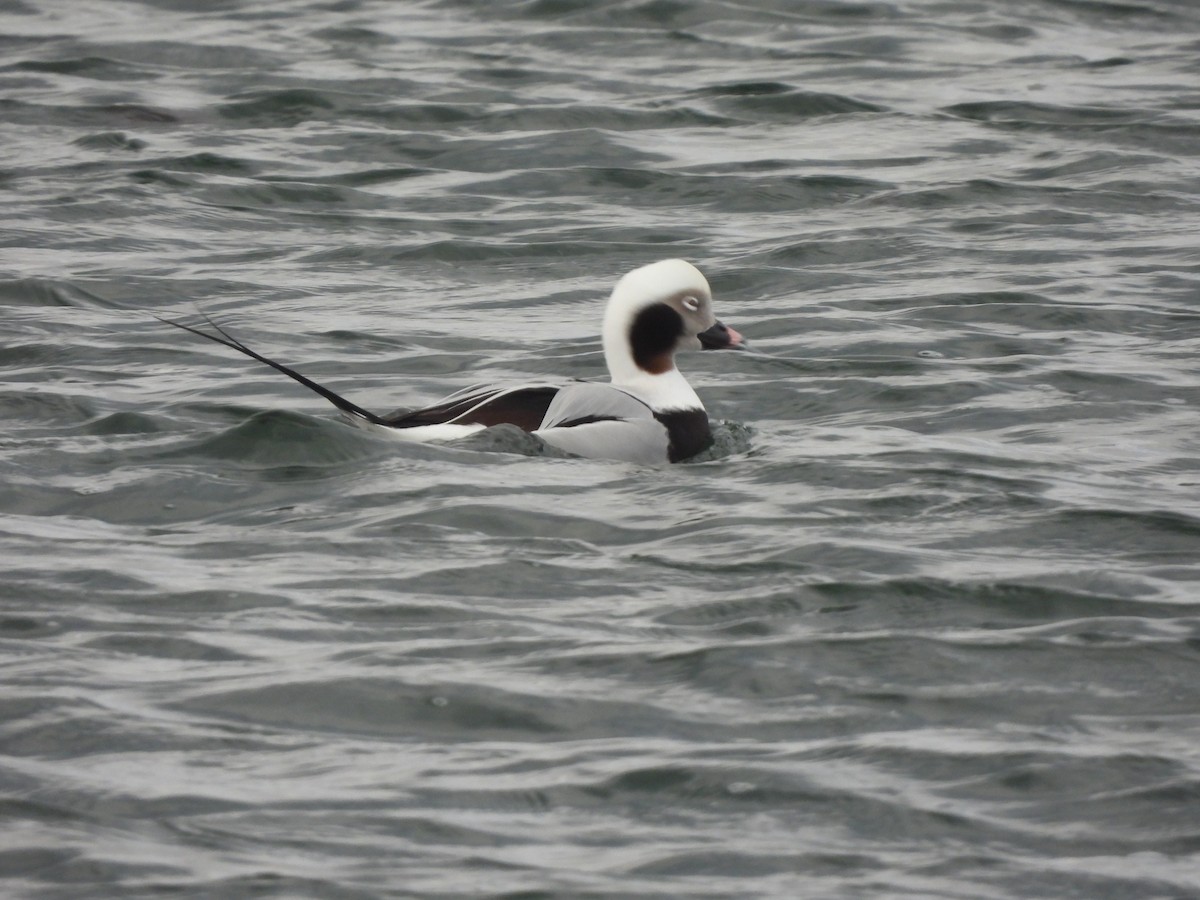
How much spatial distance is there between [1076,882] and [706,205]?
25.8ft

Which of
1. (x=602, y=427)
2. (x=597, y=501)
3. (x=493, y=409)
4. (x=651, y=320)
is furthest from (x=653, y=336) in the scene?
(x=597, y=501)

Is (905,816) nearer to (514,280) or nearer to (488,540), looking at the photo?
(488,540)

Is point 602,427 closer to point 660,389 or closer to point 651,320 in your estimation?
point 660,389

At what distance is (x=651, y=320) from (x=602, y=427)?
59 cm

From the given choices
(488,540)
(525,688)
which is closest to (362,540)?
(488,540)

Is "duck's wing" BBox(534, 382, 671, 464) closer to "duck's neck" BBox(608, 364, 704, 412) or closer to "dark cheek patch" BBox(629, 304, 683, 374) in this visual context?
"duck's neck" BBox(608, 364, 704, 412)

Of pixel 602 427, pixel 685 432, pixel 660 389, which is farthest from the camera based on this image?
pixel 660 389

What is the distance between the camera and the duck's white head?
7586 mm

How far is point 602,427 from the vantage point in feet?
23.6

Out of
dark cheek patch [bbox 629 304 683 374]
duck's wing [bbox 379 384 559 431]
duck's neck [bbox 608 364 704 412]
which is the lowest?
duck's neck [bbox 608 364 704 412]

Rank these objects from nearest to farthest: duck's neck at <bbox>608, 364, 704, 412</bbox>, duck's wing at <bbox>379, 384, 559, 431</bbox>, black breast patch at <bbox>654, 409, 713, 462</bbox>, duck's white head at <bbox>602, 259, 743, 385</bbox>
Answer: duck's wing at <bbox>379, 384, 559, 431</bbox> < black breast patch at <bbox>654, 409, 713, 462</bbox> < duck's neck at <bbox>608, 364, 704, 412</bbox> < duck's white head at <bbox>602, 259, 743, 385</bbox>

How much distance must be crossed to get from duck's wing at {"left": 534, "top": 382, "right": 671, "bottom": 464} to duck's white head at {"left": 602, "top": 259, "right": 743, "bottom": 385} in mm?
305

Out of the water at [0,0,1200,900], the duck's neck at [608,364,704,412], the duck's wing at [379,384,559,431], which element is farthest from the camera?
the duck's neck at [608,364,704,412]

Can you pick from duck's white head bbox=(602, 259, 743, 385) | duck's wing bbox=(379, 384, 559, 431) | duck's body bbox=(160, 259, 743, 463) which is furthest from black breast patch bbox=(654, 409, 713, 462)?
duck's wing bbox=(379, 384, 559, 431)
